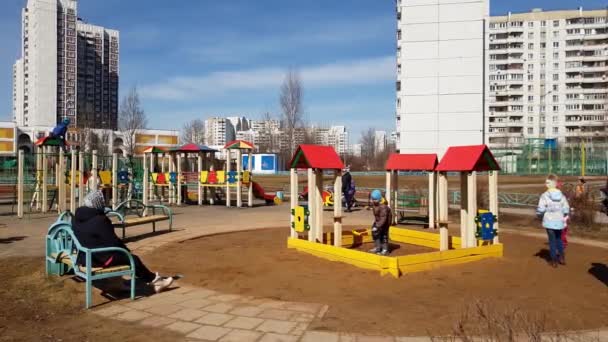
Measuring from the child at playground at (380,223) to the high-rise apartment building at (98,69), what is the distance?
91.8 meters

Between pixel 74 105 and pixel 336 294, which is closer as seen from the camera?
pixel 336 294

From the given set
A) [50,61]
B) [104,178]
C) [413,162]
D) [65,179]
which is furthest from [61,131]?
[50,61]

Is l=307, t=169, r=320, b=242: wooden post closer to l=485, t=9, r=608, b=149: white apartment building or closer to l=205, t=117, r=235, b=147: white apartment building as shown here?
l=485, t=9, r=608, b=149: white apartment building

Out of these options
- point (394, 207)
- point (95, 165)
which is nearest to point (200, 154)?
point (95, 165)

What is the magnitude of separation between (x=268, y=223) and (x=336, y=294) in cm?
851

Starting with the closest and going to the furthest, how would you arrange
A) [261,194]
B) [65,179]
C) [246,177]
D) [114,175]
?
[114,175]
[65,179]
[246,177]
[261,194]

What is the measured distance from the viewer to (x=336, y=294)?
20.5 feet

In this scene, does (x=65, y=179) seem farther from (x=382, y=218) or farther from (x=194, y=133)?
(x=194, y=133)

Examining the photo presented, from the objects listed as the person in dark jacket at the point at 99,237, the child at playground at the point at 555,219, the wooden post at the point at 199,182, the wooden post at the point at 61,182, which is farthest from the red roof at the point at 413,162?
the wooden post at the point at 199,182

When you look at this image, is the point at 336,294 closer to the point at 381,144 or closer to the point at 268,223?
the point at 268,223

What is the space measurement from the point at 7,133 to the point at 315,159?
81.8m

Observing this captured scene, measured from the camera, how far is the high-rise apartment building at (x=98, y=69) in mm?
96125

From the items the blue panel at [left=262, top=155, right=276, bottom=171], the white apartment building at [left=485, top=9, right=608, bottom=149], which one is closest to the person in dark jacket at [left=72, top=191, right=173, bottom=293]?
the blue panel at [left=262, top=155, right=276, bottom=171]

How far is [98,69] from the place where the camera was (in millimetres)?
100375
